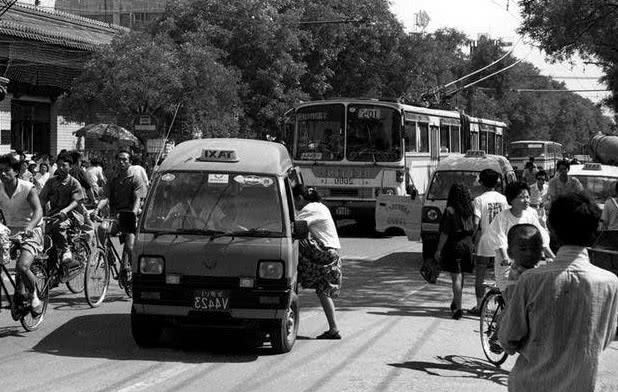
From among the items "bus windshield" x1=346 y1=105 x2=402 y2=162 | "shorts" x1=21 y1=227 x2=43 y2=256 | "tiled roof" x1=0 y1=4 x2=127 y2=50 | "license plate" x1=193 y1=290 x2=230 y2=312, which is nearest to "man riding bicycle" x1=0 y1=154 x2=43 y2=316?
"shorts" x1=21 y1=227 x2=43 y2=256

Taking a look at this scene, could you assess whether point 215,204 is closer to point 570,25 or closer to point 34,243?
point 34,243

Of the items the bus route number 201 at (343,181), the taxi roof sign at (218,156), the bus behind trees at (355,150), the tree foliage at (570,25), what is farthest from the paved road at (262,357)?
the tree foliage at (570,25)

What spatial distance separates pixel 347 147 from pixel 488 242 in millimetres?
13057

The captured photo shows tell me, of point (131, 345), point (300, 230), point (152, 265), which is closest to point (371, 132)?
point (300, 230)

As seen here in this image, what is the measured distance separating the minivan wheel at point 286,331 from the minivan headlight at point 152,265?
1169 mm

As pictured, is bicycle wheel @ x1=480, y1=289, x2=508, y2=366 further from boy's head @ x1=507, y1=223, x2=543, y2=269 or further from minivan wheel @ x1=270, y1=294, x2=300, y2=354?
boy's head @ x1=507, y1=223, x2=543, y2=269

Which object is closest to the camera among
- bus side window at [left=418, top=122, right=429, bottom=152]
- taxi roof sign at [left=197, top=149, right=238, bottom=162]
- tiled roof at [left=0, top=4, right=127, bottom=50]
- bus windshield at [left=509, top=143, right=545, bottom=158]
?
taxi roof sign at [left=197, top=149, right=238, bottom=162]

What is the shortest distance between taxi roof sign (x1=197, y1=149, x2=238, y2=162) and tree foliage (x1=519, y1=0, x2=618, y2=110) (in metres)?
14.9

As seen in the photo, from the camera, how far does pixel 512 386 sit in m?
3.95

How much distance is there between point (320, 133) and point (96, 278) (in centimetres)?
1275

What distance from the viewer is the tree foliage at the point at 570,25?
22.9m

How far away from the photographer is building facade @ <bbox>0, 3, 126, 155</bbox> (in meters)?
31.0

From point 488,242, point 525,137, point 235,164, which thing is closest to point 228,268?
point 235,164

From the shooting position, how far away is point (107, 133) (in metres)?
27.5
